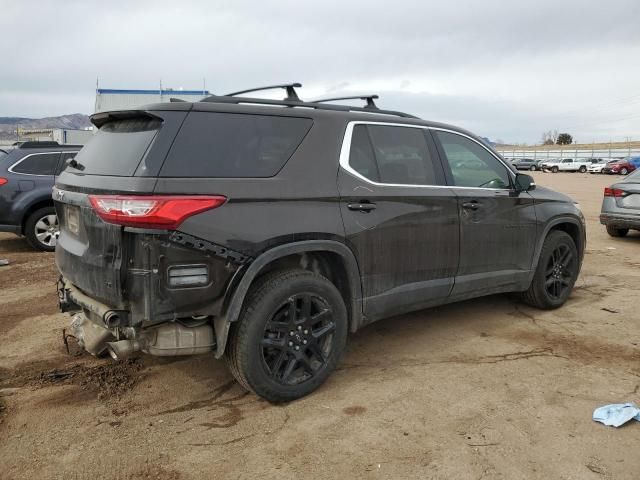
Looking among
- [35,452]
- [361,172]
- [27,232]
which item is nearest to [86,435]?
[35,452]

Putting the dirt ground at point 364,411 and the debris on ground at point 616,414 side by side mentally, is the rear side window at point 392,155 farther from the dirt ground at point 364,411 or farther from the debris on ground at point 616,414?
the debris on ground at point 616,414

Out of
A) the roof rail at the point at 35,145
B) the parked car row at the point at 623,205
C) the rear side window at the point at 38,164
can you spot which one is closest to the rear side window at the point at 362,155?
the rear side window at the point at 38,164

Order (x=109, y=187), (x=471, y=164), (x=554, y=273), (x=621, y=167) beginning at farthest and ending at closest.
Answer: (x=621, y=167) → (x=554, y=273) → (x=471, y=164) → (x=109, y=187)

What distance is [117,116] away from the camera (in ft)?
11.2

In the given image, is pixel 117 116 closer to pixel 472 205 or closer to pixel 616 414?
pixel 472 205

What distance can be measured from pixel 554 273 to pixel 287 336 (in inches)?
131

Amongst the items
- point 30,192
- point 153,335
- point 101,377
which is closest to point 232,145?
point 153,335

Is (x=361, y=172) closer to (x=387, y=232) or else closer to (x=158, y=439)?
(x=387, y=232)

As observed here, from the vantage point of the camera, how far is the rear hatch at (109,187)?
9.75ft

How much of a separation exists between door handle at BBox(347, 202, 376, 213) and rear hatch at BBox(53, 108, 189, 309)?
1.24 meters

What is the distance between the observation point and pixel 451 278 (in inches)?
173

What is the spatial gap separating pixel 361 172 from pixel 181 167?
132cm

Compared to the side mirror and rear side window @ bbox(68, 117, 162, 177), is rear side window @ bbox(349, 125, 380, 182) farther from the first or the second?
the side mirror

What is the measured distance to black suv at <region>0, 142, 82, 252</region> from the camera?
329 inches
